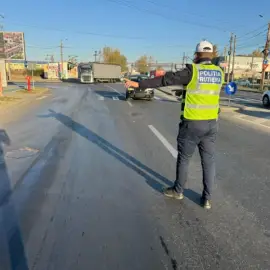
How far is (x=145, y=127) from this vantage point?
10188 millimetres

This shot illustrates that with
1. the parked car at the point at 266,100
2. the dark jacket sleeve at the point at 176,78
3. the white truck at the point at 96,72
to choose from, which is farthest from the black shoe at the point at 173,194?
the white truck at the point at 96,72

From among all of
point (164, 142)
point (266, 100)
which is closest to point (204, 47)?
point (164, 142)

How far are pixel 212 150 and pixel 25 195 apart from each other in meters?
2.68

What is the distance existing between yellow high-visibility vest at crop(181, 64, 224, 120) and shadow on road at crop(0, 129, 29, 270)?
245cm

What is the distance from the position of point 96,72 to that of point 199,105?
52095 mm

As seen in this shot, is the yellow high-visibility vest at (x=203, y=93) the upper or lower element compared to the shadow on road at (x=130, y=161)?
upper

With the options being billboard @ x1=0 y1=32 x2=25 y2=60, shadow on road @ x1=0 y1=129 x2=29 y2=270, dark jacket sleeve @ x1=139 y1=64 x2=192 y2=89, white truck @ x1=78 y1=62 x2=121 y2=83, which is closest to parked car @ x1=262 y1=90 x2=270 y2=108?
dark jacket sleeve @ x1=139 y1=64 x2=192 y2=89

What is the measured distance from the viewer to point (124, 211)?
3799mm

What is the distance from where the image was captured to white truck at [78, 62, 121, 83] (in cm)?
5325

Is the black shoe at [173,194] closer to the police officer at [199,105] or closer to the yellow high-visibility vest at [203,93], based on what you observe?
the police officer at [199,105]

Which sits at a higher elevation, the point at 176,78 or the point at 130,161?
the point at 176,78

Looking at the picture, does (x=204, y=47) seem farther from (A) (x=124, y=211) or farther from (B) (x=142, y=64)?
(B) (x=142, y=64)

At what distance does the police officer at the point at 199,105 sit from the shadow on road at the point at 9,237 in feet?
7.07

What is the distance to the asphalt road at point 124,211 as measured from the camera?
2863mm
